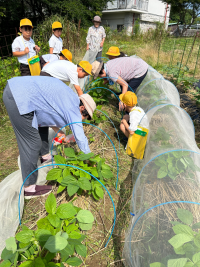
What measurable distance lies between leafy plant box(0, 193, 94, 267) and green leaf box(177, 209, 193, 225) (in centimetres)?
70

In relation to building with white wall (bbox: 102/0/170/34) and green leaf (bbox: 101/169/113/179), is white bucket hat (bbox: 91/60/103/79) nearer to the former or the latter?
green leaf (bbox: 101/169/113/179)

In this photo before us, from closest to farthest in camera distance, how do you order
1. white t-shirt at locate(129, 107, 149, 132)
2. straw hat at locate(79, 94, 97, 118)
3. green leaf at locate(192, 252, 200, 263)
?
green leaf at locate(192, 252, 200, 263), straw hat at locate(79, 94, 97, 118), white t-shirt at locate(129, 107, 149, 132)

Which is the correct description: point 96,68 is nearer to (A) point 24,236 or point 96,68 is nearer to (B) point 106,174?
(B) point 106,174

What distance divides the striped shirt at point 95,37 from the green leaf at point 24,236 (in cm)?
472

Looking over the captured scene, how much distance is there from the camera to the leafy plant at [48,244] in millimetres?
1153

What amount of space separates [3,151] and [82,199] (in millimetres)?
1598

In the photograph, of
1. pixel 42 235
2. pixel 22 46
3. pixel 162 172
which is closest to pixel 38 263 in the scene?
pixel 42 235

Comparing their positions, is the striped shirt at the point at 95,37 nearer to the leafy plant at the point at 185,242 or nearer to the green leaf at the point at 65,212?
the green leaf at the point at 65,212

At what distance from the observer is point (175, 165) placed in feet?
4.73

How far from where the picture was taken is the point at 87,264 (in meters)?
1.57

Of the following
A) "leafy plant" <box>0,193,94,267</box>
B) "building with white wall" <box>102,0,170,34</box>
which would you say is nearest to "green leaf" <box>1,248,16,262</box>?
"leafy plant" <box>0,193,94,267</box>

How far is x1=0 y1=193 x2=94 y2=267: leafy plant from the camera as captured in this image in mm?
1153

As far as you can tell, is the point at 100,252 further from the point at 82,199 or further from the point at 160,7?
the point at 160,7

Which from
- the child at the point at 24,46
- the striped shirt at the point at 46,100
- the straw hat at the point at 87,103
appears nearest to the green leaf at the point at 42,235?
the striped shirt at the point at 46,100
